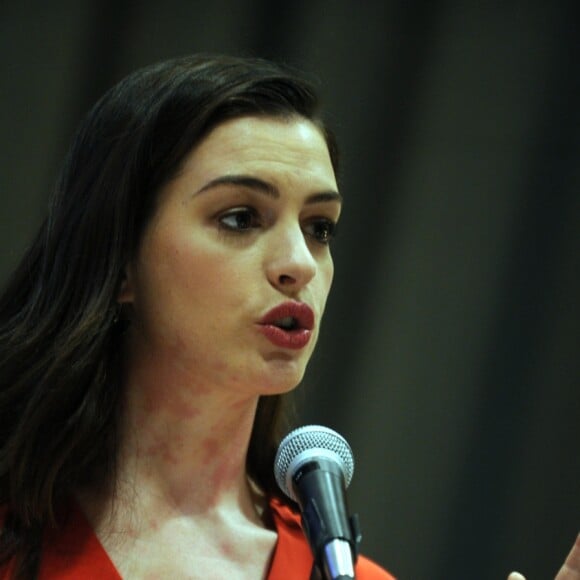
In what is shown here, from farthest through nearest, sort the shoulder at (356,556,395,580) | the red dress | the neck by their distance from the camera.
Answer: the shoulder at (356,556,395,580)
the neck
the red dress

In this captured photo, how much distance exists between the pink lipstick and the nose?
0.03 meters

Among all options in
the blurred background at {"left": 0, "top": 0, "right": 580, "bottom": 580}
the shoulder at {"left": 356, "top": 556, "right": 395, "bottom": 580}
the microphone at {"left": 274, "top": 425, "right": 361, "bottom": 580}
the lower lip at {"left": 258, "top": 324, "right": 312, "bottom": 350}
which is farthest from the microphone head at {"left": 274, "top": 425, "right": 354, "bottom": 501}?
the blurred background at {"left": 0, "top": 0, "right": 580, "bottom": 580}

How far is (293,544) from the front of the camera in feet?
5.36

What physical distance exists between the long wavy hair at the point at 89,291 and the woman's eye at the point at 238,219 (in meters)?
0.10

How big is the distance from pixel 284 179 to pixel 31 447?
20.5 inches

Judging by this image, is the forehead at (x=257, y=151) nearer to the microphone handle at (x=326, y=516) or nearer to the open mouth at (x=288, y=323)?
the open mouth at (x=288, y=323)

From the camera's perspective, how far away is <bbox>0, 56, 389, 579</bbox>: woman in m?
1.50

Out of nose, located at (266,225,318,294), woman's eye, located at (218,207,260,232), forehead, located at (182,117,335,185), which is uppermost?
forehead, located at (182,117,335,185)

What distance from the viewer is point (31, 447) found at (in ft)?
4.93

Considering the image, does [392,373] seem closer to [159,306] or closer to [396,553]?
[396,553]

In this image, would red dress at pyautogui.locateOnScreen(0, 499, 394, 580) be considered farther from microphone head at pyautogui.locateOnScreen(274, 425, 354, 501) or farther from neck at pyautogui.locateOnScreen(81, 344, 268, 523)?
microphone head at pyautogui.locateOnScreen(274, 425, 354, 501)

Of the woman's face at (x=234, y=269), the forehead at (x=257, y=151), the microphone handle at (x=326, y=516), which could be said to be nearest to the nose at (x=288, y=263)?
the woman's face at (x=234, y=269)

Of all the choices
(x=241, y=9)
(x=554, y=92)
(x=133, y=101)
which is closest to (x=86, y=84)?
(x=241, y=9)

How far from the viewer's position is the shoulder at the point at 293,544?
1.61m
